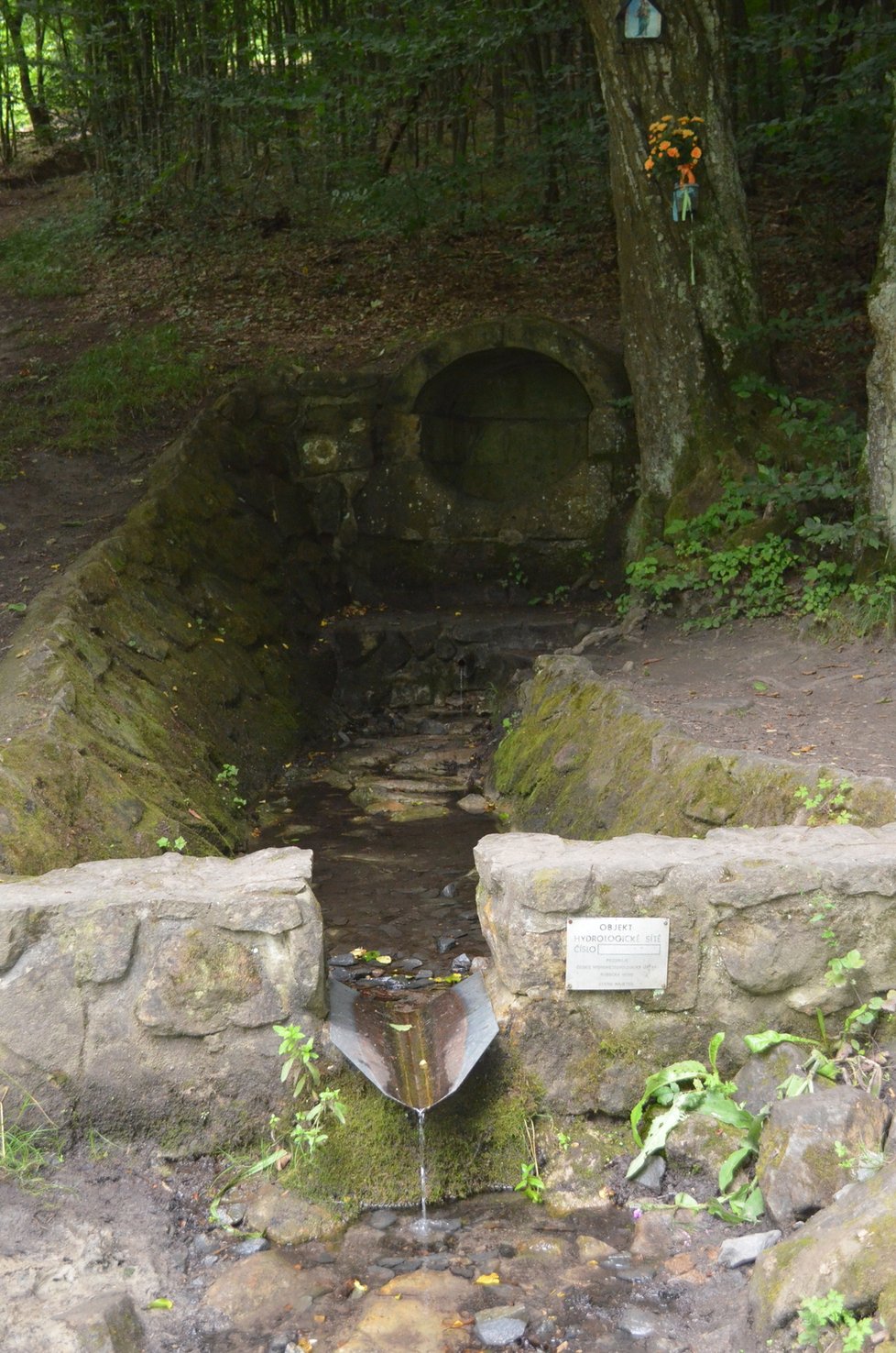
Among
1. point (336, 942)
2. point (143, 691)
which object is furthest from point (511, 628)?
point (336, 942)

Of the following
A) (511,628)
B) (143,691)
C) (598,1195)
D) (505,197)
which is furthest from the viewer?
(505,197)

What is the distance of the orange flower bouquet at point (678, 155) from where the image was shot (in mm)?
8008

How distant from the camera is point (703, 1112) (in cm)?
366

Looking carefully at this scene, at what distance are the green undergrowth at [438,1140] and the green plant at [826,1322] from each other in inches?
49.3

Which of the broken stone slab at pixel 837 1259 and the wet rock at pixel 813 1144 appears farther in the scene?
the wet rock at pixel 813 1144

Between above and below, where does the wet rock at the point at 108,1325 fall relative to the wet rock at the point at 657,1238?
above

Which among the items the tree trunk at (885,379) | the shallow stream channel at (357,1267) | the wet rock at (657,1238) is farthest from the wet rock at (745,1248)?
the tree trunk at (885,379)

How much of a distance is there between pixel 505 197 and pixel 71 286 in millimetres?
5020

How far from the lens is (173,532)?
8883 mm

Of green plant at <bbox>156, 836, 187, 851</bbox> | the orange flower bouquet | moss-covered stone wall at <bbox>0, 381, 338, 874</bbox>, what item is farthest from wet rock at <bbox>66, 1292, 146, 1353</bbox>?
the orange flower bouquet

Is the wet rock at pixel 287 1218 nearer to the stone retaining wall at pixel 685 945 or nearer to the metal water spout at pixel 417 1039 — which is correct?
the metal water spout at pixel 417 1039

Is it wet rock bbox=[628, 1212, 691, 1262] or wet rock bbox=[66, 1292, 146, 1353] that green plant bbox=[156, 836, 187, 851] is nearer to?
wet rock bbox=[66, 1292, 146, 1353]

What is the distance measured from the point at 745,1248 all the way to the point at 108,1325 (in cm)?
159

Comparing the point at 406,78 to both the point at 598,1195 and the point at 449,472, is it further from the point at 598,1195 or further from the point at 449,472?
the point at 598,1195
